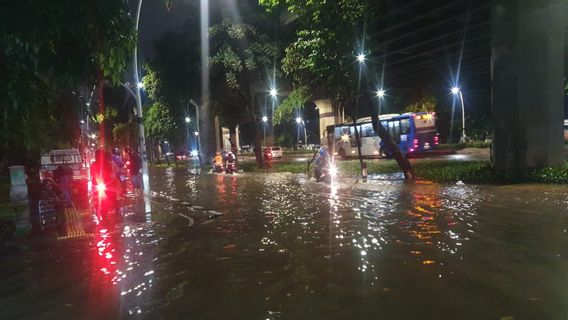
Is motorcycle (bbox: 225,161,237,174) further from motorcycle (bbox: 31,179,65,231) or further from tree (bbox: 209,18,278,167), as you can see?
motorcycle (bbox: 31,179,65,231)

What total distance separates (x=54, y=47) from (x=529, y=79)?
16.6 m

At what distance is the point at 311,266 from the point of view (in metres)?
7.19

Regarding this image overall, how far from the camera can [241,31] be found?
99.8 feet

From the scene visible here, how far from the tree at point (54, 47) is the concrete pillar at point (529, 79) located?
15025 mm

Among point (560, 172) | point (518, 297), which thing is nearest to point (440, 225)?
point (518, 297)

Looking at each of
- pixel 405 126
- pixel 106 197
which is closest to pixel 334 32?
pixel 106 197

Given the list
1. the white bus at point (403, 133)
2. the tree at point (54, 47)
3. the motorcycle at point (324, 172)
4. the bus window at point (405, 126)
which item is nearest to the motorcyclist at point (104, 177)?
the tree at point (54, 47)

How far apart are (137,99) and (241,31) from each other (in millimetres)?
11570

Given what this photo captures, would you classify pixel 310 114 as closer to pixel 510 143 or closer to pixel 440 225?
pixel 510 143

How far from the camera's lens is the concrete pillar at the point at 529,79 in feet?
59.5

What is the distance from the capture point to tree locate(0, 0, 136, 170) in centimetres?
575

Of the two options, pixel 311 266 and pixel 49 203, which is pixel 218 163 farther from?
pixel 311 266

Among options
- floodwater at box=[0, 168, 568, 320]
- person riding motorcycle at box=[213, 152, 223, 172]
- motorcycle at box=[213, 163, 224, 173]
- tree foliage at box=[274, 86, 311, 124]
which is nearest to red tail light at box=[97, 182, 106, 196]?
floodwater at box=[0, 168, 568, 320]

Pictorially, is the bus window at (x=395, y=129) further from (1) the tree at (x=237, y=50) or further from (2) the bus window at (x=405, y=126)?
(1) the tree at (x=237, y=50)
